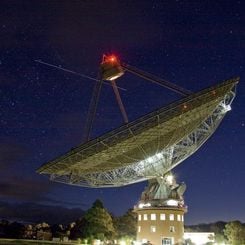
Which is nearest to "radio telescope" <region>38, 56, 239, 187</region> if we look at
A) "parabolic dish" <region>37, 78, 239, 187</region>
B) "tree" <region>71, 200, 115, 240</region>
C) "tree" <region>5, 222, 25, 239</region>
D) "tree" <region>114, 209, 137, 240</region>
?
"parabolic dish" <region>37, 78, 239, 187</region>

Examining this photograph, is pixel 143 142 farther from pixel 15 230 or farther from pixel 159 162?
pixel 15 230

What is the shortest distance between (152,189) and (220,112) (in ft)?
61.0

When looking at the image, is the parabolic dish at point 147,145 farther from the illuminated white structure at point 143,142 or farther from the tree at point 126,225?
the tree at point 126,225

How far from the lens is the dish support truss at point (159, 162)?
116 ft

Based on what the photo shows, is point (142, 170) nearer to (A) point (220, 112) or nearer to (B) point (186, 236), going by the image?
(A) point (220, 112)

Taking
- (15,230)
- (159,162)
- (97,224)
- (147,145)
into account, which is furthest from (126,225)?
(147,145)

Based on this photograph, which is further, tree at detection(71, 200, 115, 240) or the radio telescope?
tree at detection(71, 200, 115, 240)

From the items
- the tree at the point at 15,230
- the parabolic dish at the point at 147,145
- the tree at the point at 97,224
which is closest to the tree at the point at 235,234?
the tree at the point at 97,224

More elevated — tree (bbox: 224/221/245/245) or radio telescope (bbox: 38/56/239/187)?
radio telescope (bbox: 38/56/239/187)

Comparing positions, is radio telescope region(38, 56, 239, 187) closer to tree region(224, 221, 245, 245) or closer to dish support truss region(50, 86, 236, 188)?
dish support truss region(50, 86, 236, 188)

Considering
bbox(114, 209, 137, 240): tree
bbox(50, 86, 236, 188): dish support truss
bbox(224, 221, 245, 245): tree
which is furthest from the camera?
bbox(114, 209, 137, 240): tree

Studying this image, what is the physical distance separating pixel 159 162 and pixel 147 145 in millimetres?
6452

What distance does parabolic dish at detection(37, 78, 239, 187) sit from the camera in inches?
1186

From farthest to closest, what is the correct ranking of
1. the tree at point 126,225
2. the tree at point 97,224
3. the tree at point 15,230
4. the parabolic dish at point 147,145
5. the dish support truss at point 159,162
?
the tree at point 15,230 → the tree at point 126,225 → the tree at point 97,224 → the dish support truss at point 159,162 → the parabolic dish at point 147,145
